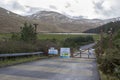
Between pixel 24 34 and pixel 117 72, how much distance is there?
40607 mm

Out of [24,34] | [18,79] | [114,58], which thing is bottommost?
[18,79]

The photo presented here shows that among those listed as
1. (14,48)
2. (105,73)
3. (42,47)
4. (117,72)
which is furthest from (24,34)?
(117,72)

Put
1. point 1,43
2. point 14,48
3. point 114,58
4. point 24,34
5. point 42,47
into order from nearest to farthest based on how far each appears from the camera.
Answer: point 114,58, point 1,43, point 14,48, point 42,47, point 24,34

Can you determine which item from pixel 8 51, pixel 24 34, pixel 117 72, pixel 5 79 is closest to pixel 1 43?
pixel 8 51

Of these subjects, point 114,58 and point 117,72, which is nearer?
point 117,72

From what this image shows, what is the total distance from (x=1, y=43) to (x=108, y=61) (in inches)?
626

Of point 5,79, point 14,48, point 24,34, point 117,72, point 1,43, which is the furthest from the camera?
point 24,34

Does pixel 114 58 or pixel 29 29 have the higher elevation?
pixel 29 29

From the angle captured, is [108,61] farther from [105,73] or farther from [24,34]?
[24,34]

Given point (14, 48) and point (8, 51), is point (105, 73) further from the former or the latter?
point (14, 48)

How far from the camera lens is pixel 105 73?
56.3 ft

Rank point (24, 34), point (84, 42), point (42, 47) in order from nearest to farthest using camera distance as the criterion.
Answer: point (42, 47) < point (24, 34) < point (84, 42)

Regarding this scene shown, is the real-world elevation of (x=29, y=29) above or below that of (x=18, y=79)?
above

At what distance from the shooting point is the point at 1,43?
2989 centimetres
